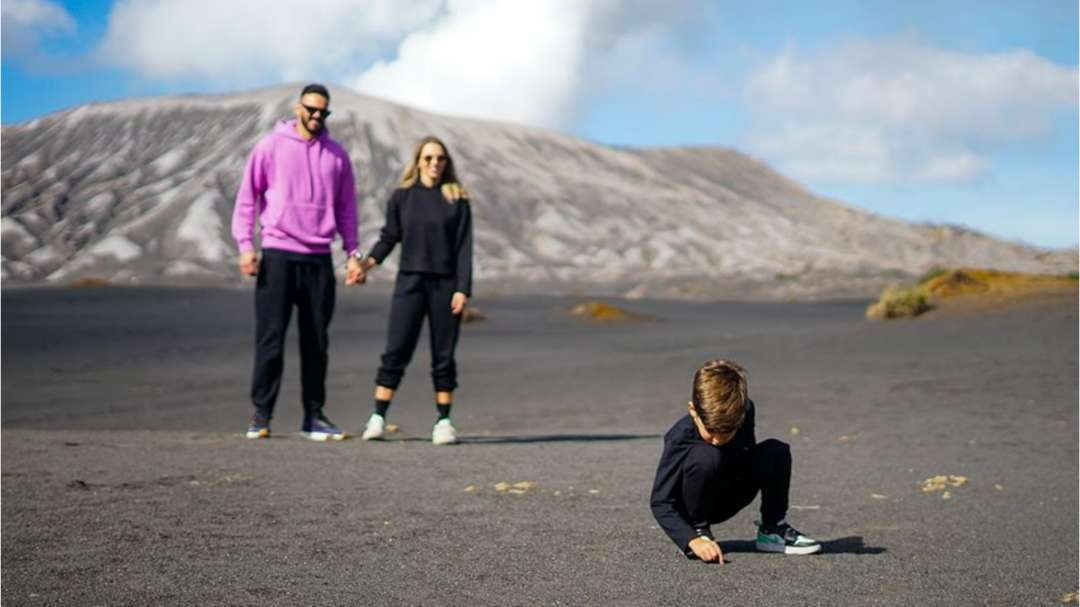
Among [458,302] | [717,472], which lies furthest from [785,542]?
[458,302]

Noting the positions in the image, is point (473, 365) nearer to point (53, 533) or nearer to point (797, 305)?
point (53, 533)

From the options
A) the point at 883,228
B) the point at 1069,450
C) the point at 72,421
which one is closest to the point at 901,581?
the point at 1069,450

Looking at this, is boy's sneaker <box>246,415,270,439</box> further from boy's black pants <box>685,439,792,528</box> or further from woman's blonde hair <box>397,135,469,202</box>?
boy's black pants <box>685,439,792,528</box>

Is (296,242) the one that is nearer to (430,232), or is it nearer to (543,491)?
(430,232)

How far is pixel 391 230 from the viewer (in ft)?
24.2

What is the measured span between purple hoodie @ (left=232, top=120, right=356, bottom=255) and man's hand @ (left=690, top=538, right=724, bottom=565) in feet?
13.4

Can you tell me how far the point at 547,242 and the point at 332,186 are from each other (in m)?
71.6

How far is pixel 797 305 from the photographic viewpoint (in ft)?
121

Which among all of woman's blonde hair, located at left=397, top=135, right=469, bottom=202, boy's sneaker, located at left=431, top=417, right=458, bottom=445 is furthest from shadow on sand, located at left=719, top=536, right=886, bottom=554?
woman's blonde hair, located at left=397, top=135, right=469, bottom=202

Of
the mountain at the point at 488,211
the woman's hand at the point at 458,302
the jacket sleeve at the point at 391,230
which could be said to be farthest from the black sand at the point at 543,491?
the mountain at the point at 488,211

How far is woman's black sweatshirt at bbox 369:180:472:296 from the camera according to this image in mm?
7238

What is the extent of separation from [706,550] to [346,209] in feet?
14.3

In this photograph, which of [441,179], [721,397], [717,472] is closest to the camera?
[721,397]

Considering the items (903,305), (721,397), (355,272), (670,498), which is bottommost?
(670,498)
